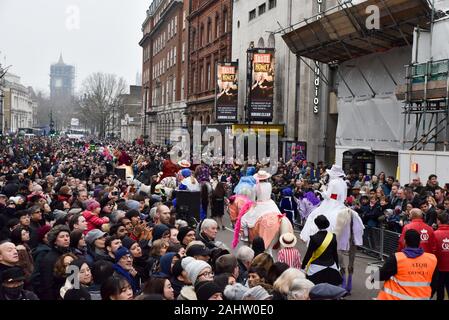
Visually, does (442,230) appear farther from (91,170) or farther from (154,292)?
(91,170)

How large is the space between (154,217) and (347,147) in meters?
18.1

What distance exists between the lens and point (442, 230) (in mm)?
8789

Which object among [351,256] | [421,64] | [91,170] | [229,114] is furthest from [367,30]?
[229,114]

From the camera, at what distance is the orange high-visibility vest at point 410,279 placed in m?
6.37

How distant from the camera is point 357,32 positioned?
23.7 meters

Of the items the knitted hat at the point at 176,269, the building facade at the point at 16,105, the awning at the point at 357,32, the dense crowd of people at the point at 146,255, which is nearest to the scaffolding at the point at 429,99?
the awning at the point at 357,32

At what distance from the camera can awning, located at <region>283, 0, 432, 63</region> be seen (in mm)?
20984

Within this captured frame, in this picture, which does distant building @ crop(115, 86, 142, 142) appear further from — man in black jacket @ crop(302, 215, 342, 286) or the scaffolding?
man in black jacket @ crop(302, 215, 342, 286)

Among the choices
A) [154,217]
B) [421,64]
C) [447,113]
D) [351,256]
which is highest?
[421,64]

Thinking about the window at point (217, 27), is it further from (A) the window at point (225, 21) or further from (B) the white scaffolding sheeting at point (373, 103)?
(B) the white scaffolding sheeting at point (373, 103)

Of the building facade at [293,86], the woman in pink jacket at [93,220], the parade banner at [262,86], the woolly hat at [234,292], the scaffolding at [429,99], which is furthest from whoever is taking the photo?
the parade banner at [262,86]

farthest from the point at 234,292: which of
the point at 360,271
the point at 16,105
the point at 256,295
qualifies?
the point at 16,105

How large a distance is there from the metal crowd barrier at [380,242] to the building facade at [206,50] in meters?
35.3
